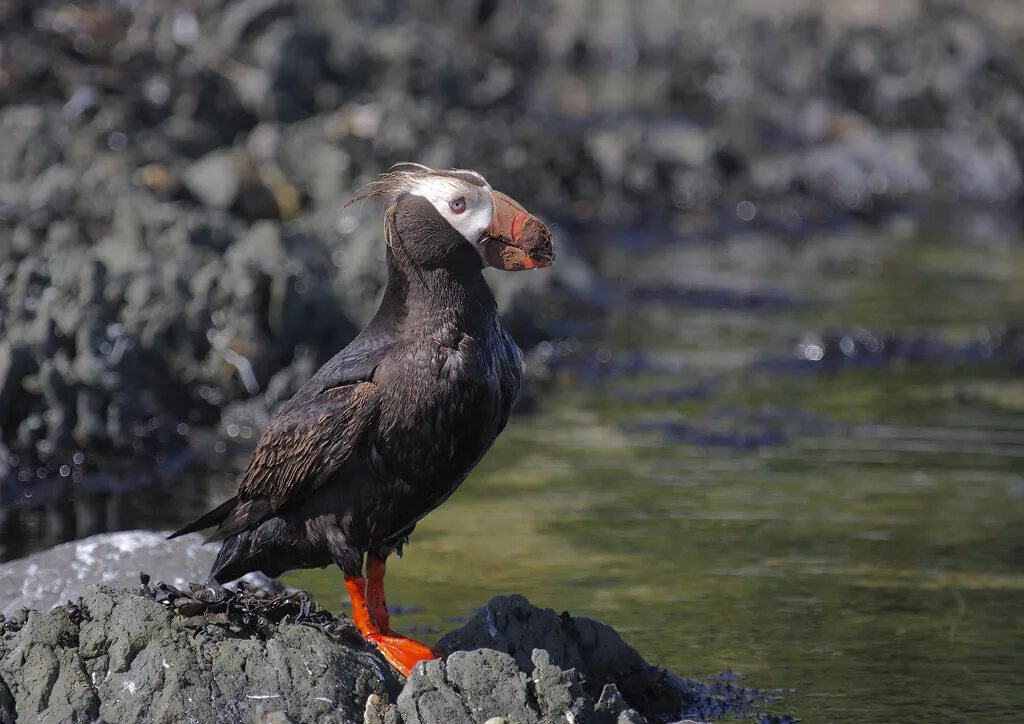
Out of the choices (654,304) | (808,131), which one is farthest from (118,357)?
(808,131)

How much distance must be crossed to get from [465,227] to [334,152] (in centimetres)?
993

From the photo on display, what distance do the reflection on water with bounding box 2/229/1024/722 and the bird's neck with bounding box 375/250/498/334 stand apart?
60.6 inches

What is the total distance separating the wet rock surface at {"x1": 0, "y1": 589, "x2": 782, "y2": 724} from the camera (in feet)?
17.1

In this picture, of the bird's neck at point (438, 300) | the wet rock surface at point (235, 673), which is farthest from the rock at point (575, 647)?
the bird's neck at point (438, 300)

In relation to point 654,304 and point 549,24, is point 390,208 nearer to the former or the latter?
point 654,304

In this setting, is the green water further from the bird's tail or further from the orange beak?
the orange beak

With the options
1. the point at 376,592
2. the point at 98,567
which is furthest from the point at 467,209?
the point at 98,567

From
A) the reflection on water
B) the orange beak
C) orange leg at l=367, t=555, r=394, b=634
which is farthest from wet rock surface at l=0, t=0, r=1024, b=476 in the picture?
→ the orange beak

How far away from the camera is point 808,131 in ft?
74.8

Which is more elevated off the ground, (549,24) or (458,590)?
(549,24)

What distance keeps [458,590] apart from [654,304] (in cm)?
739

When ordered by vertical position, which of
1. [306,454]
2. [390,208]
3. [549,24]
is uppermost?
[549,24]

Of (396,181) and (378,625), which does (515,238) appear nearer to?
(396,181)

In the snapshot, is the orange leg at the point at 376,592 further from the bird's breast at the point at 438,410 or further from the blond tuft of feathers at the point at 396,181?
the blond tuft of feathers at the point at 396,181
